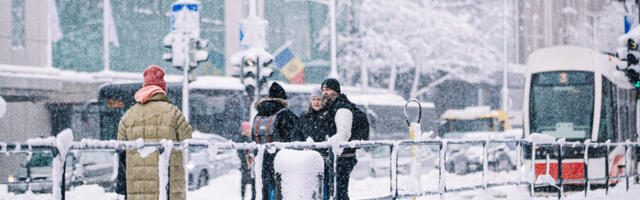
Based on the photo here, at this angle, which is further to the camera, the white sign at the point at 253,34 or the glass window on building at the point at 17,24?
the glass window on building at the point at 17,24

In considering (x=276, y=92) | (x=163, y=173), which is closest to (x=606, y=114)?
(x=276, y=92)

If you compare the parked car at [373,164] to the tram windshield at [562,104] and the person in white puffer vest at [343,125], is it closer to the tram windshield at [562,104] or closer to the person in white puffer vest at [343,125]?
the tram windshield at [562,104]

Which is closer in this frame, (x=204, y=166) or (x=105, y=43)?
(x=204, y=166)

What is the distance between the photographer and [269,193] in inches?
316

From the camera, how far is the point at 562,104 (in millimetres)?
16984

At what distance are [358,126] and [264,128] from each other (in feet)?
3.28

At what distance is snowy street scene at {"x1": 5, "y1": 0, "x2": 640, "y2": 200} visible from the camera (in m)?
6.51

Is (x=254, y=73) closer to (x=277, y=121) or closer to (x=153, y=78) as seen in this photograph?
(x=277, y=121)

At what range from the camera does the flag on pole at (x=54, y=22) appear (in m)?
27.8

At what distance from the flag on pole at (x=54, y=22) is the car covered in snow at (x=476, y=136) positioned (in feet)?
45.2

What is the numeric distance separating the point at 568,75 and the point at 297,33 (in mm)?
20299

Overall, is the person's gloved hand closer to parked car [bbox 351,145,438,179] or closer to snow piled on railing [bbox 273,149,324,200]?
snow piled on railing [bbox 273,149,324,200]

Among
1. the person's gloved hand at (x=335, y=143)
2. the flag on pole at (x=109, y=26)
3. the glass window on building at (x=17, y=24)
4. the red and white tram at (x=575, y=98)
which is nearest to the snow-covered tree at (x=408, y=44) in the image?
the flag on pole at (x=109, y=26)

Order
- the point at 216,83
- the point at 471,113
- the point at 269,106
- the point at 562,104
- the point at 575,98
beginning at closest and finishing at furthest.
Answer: the point at 269,106, the point at 575,98, the point at 562,104, the point at 216,83, the point at 471,113
